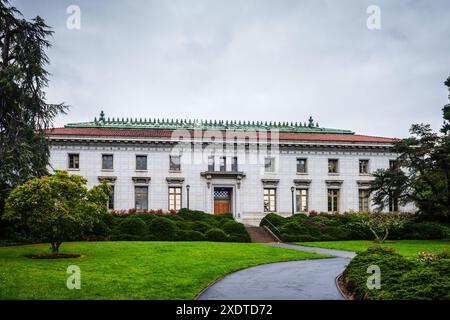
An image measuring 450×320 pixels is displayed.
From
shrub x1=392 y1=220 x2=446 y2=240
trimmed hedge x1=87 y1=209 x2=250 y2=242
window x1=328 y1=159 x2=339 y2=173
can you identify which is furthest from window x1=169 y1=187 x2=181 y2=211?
shrub x1=392 y1=220 x2=446 y2=240

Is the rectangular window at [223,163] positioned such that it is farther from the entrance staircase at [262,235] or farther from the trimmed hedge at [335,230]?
the trimmed hedge at [335,230]

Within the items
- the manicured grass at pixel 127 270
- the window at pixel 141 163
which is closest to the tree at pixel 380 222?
the manicured grass at pixel 127 270

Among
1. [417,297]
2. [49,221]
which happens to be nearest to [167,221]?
[49,221]

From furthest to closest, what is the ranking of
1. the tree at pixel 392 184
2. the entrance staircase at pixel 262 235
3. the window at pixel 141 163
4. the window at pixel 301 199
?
1. the window at pixel 301 199
2. the window at pixel 141 163
3. the tree at pixel 392 184
4. the entrance staircase at pixel 262 235

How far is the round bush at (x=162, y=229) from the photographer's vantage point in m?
32.4

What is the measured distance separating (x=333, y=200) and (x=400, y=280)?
1497 inches

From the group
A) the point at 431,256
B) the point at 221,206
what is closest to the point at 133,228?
the point at 221,206

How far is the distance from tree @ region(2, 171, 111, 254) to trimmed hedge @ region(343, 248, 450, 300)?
41.4 ft

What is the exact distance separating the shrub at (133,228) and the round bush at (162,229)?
0.55 m

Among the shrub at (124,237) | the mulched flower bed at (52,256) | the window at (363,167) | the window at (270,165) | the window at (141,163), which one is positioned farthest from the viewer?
the window at (363,167)

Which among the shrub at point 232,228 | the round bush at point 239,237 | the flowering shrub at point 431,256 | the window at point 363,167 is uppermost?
the window at point 363,167

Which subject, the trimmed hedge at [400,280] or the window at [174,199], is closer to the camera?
the trimmed hedge at [400,280]

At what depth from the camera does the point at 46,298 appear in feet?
36.2
